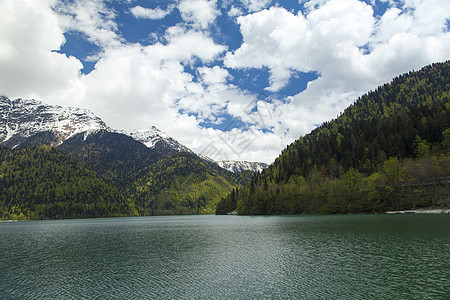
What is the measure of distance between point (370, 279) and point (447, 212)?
112 meters

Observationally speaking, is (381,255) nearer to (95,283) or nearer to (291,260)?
(291,260)

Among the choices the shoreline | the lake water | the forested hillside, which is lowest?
the lake water

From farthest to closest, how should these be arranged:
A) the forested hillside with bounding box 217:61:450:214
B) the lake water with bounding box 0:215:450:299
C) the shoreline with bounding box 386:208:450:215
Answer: the forested hillside with bounding box 217:61:450:214, the shoreline with bounding box 386:208:450:215, the lake water with bounding box 0:215:450:299

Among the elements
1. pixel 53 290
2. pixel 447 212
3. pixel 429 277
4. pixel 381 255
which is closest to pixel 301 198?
pixel 447 212

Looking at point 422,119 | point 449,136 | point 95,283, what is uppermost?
point 422,119

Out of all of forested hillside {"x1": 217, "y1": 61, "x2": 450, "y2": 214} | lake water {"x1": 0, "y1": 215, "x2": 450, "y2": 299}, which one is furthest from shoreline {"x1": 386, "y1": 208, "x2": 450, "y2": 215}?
lake water {"x1": 0, "y1": 215, "x2": 450, "y2": 299}

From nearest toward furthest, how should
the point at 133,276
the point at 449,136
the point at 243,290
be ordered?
the point at 243,290
the point at 133,276
the point at 449,136

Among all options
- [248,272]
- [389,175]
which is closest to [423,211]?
[389,175]

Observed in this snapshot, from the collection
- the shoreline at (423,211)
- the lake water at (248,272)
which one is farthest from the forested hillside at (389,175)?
the lake water at (248,272)

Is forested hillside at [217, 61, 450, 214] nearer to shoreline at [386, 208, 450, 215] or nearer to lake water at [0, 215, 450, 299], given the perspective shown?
shoreline at [386, 208, 450, 215]

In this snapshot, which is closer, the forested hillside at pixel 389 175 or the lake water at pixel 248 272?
the lake water at pixel 248 272

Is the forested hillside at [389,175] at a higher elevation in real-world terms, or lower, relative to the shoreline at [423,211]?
higher

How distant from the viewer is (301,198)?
183 metres

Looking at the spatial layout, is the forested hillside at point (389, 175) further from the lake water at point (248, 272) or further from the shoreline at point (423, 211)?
the lake water at point (248, 272)
